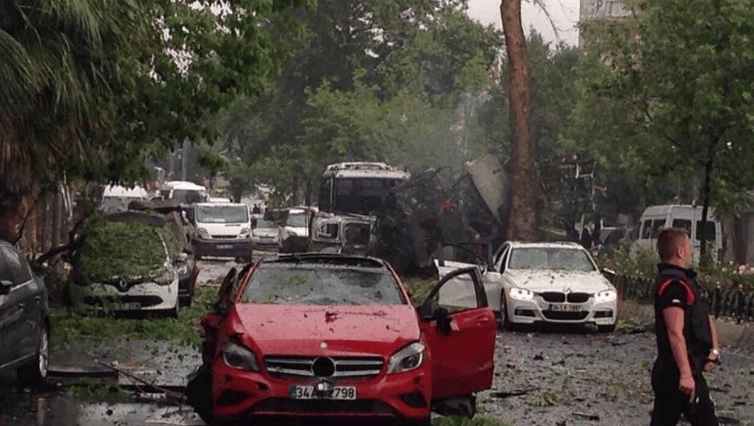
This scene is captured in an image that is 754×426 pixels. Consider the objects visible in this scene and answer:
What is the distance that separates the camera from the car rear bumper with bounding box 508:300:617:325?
26.0 metres

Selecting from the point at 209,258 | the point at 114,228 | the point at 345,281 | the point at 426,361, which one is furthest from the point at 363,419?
the point at 209,258

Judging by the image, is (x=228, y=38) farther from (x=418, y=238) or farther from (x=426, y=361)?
(x=418, y=238)

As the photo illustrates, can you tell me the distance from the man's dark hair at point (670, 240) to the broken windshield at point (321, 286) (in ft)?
14.8

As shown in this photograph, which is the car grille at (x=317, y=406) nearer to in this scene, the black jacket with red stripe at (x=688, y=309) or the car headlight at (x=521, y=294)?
the black jacket with red stripe at (x=688, y=309)

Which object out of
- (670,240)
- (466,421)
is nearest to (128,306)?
(466,421)

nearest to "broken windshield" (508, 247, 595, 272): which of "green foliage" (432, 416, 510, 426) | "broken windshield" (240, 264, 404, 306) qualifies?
"broken windshield" (240, 264, 404, 306)

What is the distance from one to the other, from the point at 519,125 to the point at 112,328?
674 inches

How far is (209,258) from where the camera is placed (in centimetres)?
5531

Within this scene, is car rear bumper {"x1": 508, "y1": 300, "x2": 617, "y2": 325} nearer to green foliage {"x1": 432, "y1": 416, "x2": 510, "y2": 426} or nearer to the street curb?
the street curb

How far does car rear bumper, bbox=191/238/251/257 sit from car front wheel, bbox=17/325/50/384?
35.4 m

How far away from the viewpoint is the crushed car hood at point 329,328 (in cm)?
1252

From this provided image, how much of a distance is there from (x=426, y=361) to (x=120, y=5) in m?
8.71

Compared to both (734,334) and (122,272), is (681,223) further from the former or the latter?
(122,272)

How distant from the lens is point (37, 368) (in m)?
16.6
